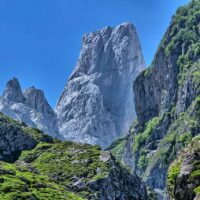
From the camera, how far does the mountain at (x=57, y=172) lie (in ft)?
A: 341

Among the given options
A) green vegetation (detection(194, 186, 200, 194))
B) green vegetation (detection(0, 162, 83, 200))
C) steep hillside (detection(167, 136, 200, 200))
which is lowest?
green vegetation (detection(194, 186, 200, 194))

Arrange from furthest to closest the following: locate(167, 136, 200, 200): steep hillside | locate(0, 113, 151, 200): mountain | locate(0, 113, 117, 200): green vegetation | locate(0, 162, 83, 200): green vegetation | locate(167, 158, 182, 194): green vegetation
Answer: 1. locate(0, 113, 151, 200): mountain
2. locate(0, 113, 117, 200): green vegetation
3. locate(0, 162, 83, 200): green vegetation
4. locate(167, 158, 182, 194): green vegetation
5. locate(167, 136, 200, 200): steep hillside

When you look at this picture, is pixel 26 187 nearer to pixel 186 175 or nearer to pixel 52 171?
pixel 52 171

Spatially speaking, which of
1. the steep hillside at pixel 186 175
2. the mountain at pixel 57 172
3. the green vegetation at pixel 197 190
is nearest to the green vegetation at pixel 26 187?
the mountain at pixel 57 172

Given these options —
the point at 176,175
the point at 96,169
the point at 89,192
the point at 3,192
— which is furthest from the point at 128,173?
the point at 176,175

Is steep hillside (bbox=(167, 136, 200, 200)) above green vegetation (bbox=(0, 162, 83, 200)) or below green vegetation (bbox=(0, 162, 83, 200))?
below

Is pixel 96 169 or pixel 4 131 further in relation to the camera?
pixel 4 131

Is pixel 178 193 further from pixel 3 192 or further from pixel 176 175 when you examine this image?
pixel 3 192

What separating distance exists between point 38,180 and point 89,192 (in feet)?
47.1

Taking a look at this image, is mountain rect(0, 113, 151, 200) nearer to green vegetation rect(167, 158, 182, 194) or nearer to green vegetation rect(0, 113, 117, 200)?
green vegetation rect(0, 113, 117, 200)

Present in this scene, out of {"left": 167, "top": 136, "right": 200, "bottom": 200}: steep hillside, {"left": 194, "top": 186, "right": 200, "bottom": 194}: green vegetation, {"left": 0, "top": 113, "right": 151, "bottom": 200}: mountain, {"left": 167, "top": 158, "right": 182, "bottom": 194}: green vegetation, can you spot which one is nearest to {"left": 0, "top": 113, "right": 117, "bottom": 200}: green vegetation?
{"left": 0, "top": 113, "right": 151, "bottom": 200}: mountain

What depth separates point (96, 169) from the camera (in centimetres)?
13138

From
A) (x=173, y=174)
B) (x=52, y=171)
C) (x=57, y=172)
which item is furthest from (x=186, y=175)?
(x=52, y=171)

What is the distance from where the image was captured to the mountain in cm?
10406
